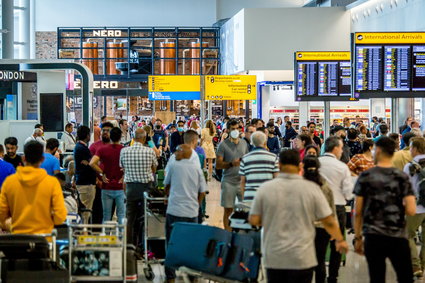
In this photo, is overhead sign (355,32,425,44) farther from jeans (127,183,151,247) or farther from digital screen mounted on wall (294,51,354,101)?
jeans (127,183,151,247)

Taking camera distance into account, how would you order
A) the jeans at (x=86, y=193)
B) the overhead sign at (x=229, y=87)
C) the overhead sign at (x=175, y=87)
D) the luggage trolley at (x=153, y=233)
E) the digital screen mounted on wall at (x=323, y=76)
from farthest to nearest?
the overhead sign at (x=175, y=87) → the overhead sign at (x=229, y=87) → the digital screen mounted on wall at (x=323, y=76) → the jeans at (x=86, y=193) → the luggage trolley at (x=153, y=233)

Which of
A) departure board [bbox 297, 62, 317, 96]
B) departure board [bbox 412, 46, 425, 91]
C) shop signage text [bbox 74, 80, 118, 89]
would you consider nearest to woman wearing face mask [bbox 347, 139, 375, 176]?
departure board [bbox 412, 46, 425, 91]

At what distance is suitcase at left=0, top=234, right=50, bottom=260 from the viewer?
704cm

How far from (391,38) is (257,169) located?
22.1 feet

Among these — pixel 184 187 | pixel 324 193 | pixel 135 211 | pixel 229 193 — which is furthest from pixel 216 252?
pixel 229 193

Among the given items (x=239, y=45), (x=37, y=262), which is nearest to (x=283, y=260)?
(x=37, y=262)

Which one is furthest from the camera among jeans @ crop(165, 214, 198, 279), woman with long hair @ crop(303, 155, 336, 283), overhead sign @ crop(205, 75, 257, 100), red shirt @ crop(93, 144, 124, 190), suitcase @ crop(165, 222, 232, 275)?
overhead sign @ crop(205, 75, 257, 100)

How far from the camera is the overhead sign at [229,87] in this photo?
24875mm

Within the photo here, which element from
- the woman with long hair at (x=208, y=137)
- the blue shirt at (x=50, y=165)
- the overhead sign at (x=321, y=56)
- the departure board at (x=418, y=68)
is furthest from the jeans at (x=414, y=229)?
the woman with long hair at (x=208, y=137)

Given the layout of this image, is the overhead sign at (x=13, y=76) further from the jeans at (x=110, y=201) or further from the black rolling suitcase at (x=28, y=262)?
the black rolling suitcase at (x=28, y=262)

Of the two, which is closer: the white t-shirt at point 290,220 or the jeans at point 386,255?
the white t-shirt at point 290,220

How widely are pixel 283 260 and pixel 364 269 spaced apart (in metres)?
4.90

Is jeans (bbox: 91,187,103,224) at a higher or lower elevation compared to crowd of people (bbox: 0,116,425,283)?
lower

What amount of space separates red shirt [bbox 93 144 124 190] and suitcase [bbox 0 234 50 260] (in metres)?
4.46
